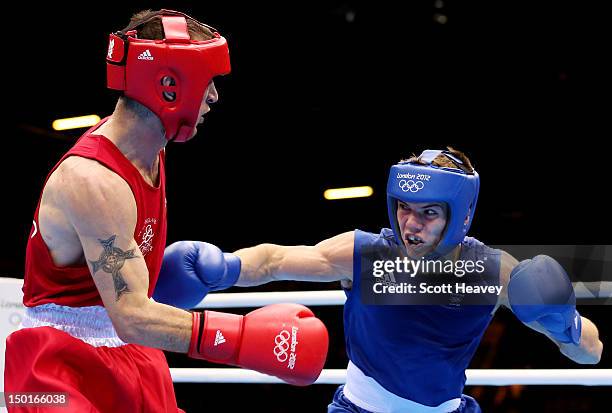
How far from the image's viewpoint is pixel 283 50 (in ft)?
22.8

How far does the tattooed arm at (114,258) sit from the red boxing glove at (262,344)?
0.15 feet

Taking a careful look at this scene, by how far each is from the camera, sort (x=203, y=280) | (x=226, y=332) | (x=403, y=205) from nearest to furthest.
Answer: (x=226, y=332) → (x=203, y=280) → (x=403, y=205)

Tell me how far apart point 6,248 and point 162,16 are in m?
5.11

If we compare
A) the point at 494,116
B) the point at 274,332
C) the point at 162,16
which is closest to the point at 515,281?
the point at 274,332

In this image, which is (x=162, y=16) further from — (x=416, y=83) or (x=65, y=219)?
(x=416, y=83)

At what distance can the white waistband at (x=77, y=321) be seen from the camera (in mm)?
2213

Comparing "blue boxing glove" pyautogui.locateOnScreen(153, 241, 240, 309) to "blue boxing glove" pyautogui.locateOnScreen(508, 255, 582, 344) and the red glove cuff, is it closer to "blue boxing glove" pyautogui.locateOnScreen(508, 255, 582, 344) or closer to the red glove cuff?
the red glove cuff

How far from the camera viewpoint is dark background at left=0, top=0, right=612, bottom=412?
6520 mm

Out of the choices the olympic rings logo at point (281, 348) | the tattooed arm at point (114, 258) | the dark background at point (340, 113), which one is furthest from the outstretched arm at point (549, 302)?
the dark background at point (340, 113)

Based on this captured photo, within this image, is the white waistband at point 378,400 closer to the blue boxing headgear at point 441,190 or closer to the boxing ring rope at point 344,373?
the boxing ring rope at point 344,373

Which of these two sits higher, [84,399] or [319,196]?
[84,399]

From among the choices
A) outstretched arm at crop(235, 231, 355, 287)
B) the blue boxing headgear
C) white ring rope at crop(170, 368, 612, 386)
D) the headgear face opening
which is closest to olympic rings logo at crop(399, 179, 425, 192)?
the blue boxing headgear

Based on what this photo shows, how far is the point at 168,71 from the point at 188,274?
66cm

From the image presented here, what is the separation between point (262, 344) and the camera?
6.95ft
